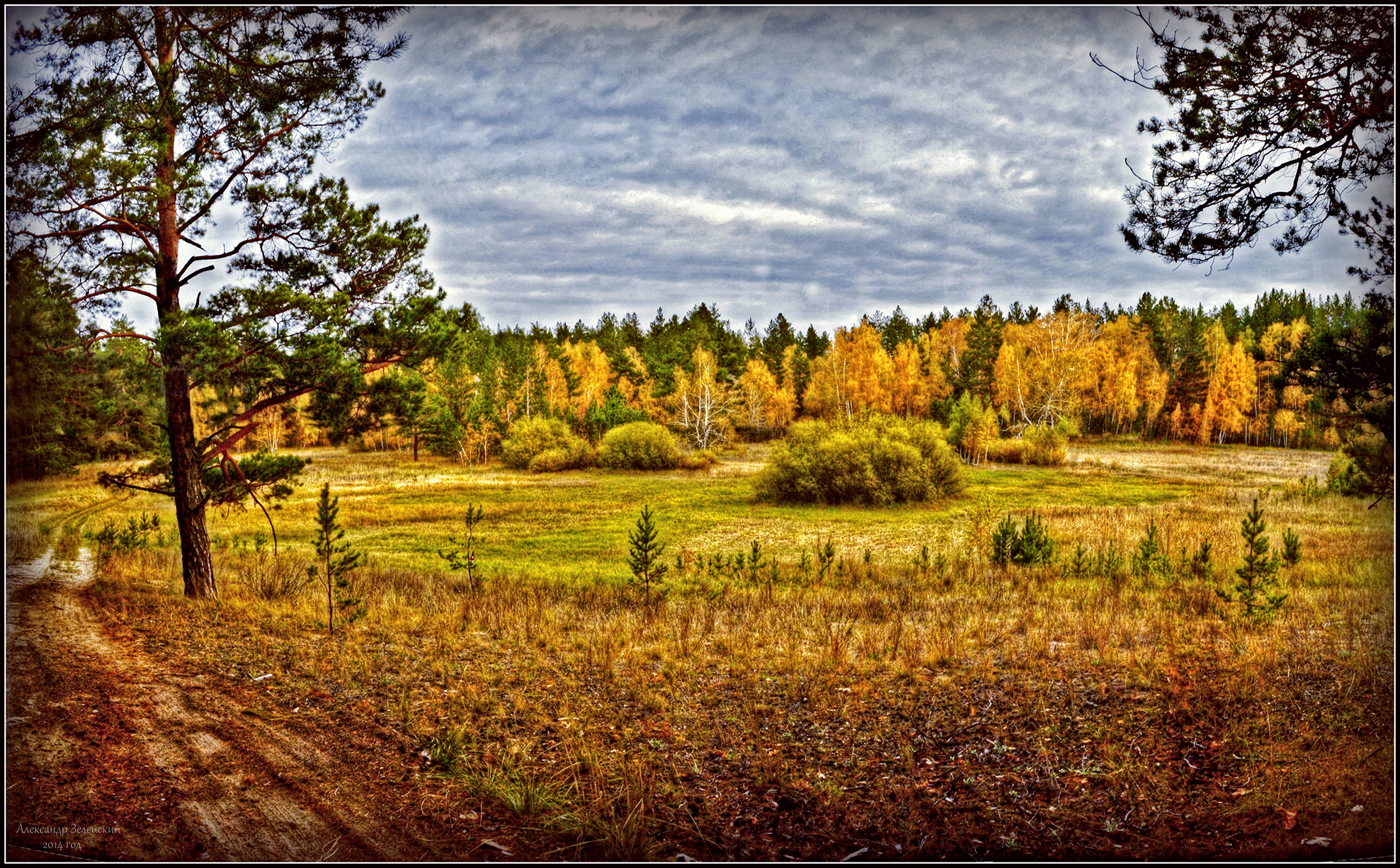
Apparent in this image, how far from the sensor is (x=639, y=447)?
33000mm

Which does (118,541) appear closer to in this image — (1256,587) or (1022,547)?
(1022,547)

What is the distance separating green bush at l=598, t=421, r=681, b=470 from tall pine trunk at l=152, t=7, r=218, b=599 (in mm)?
23363

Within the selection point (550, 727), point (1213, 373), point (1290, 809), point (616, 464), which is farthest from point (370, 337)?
point (1213, 373)

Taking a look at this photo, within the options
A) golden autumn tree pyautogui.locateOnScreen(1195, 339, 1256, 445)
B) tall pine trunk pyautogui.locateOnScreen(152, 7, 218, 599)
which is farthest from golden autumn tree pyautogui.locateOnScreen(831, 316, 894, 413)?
tall pine trunk pyautogui.locateOnScreen(152, 7, 218, 599)

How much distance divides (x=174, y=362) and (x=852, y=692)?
864 cm

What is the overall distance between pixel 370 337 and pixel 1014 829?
30.0 ft

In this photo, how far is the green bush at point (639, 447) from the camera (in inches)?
1283

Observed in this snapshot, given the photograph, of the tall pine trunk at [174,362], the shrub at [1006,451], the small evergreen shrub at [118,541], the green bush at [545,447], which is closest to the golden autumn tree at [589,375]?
the green bush at [545,447]

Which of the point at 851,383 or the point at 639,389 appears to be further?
the point at 851,383

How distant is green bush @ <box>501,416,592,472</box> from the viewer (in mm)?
39000

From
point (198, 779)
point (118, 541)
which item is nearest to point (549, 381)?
point (118, 541)

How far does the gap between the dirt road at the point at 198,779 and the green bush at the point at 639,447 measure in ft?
86.8

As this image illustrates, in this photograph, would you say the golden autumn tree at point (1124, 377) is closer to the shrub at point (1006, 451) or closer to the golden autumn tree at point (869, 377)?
the shrub at point (1006, 451)

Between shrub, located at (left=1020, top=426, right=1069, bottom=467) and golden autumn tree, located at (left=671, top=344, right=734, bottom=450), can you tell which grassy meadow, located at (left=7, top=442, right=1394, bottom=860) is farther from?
shrub, located at (left=1020, top=426, right=1069, bottom=467)
